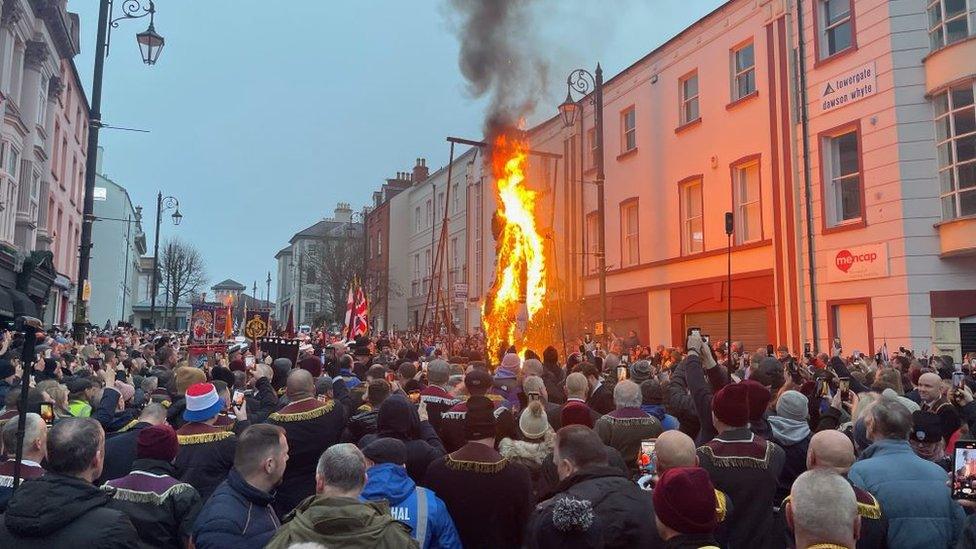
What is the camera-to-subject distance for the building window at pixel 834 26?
17.2m

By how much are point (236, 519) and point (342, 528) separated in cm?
96

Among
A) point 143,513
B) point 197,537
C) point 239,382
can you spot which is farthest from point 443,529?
point 239,382

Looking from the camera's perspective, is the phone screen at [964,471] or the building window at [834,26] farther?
the building window at [834,26]

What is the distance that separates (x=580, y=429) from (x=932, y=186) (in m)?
15.0

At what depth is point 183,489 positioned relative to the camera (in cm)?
400

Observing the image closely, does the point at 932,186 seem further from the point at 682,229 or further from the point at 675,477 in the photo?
the point at 675,477

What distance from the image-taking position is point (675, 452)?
3.87 metres

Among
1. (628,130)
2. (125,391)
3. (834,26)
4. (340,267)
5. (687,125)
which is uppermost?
(834,26)

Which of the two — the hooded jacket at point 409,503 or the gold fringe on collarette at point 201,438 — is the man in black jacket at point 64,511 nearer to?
the hooded jacket at point 409,503

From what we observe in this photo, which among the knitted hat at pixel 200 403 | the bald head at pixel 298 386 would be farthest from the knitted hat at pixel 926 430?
the knitted hat at pixel 200 403

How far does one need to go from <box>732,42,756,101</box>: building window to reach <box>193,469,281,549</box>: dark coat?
19.4 m

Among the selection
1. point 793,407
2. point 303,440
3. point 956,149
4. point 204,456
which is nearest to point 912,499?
point 793,407

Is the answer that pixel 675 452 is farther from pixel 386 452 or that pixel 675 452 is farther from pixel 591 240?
pixel 591 240

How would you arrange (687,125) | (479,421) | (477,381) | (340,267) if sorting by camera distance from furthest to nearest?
(340,267) < (687,125) < (477,381) < (479,421)
